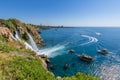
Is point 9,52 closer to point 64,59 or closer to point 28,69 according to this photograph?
point 28,69

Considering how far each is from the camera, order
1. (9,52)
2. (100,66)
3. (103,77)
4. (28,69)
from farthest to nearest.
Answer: (100,66) → (103,77) → (9,52) → (28,69)

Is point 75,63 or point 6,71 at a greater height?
point 6,71

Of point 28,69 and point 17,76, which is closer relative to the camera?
point 17,76

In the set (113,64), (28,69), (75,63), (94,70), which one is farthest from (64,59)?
(28,69)

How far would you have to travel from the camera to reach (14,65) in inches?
1045

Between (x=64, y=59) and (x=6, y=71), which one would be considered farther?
(x=64, y=59)

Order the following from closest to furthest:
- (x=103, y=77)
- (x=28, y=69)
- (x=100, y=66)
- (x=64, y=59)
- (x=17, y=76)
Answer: (x=17, y=76)
(x=28, y=69)
(x=103, y=77)
(x=100, y=66)
(x=64, y=59)

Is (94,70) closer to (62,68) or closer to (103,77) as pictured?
(103,77)

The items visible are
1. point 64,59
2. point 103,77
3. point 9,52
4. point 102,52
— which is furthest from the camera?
point 102,52

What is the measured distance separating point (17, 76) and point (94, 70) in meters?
42.0

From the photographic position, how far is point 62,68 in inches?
2405

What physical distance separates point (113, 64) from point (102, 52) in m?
17.8

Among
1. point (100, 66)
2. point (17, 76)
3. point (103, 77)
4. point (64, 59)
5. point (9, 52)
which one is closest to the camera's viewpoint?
point (17, 76)

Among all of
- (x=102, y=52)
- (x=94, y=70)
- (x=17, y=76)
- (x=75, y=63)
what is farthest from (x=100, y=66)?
(x=17, y=76)
